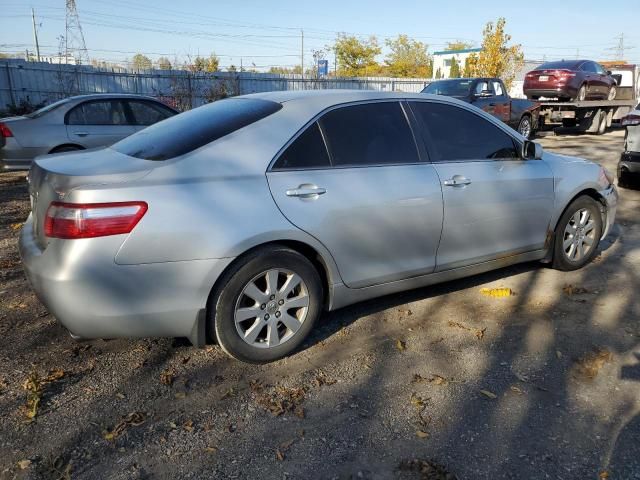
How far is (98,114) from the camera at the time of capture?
28.9ft

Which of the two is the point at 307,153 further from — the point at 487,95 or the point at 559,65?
the point at 559,65

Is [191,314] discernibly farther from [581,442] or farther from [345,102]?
[581,442]

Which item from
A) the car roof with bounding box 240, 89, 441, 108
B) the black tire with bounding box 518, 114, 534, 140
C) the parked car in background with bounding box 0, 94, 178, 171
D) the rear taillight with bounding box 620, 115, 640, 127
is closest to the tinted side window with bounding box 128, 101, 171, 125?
the parked car in background with bounding box 0, 94, 178, 171

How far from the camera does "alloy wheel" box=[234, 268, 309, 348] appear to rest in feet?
10.8

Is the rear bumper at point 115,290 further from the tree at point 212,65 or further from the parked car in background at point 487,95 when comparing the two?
the tree at point 212,65

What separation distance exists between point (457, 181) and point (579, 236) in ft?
5.65

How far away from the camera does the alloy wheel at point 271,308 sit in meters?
3.29

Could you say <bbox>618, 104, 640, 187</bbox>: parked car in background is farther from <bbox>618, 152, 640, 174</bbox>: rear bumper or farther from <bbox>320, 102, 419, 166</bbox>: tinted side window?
<bbox>320, 102, 419, 166</bbox>: tinted side window

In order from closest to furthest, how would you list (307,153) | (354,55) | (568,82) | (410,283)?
(307,153)
(410,283)
(568,82)
(354,55)

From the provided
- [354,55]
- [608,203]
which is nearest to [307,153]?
[608,203]

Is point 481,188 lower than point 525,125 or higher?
higher

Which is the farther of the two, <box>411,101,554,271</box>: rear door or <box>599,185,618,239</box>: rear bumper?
<box>599,185,618,239</box>: rear bumper

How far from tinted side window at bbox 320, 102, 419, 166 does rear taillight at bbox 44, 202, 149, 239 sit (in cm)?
132

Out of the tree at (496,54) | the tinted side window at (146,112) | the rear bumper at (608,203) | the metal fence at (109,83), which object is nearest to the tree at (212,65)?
the metal fence at (109,83)
